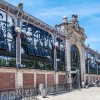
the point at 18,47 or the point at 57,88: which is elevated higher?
the point at 18,47

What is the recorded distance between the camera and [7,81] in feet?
87.5

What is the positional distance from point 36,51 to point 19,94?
9008mm

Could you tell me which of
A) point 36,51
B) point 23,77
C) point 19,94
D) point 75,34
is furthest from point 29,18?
point 75,34

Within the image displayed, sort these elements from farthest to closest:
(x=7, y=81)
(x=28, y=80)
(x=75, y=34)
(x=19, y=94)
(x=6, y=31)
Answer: (x=75, y=34) < (x=28, y=80) < (x=6, y=31) < (x=7, y=81) < (x=19, y=94)

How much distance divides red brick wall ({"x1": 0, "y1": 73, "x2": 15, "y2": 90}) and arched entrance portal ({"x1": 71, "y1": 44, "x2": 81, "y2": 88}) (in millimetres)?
18659

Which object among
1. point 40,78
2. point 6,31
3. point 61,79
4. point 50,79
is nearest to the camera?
point 6,31

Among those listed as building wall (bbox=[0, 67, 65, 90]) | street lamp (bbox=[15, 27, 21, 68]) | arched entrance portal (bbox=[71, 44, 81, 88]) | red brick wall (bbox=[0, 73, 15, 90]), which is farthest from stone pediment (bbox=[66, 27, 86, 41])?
red brick wall (bbox=[0, 73, 15, 90])

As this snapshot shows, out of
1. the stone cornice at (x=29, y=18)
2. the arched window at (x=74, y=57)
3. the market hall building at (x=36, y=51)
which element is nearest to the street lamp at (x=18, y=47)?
the market hall building at (x=36, y=51)

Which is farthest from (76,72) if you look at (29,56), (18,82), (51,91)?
(18,82)

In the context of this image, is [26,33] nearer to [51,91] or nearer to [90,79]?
[51,91]

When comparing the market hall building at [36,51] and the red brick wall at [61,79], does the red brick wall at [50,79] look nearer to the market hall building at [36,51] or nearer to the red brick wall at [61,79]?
the market hall building at [36,51]

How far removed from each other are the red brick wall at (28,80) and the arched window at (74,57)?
52.9ft

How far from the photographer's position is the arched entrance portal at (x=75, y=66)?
45434 mm

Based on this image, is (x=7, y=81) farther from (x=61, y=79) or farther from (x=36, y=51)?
(x=61, y=79)
